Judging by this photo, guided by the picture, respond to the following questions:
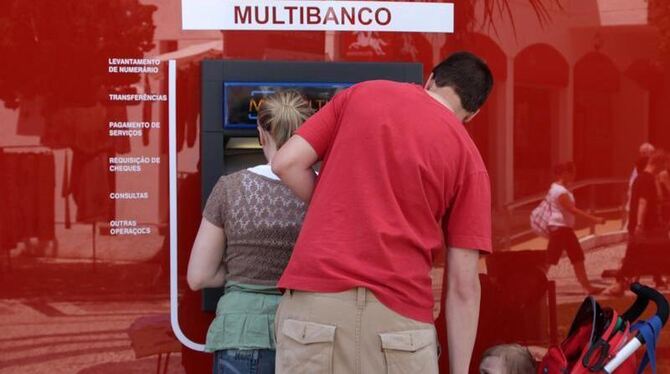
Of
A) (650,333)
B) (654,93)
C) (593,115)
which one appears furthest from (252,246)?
(654,93)

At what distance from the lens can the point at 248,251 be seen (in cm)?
254

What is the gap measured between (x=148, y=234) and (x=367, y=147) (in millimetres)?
1086

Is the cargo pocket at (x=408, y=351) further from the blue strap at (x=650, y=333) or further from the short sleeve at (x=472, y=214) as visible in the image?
the blue strap at (x=650, y=333)

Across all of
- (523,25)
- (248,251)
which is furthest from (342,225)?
(523,25)

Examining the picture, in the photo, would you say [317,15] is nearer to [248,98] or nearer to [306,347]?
[248,98]

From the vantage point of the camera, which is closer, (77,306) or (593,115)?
(77,306)

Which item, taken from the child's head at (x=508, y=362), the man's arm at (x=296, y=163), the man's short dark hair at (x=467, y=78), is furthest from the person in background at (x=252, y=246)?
the child's head at (x=508, y=362)

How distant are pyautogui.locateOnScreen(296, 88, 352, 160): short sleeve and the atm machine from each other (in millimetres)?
603

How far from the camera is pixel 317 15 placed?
3.13 m

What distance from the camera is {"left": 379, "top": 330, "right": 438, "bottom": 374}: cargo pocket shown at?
91.3 inches

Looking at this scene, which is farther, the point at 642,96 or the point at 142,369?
the point at 642,96

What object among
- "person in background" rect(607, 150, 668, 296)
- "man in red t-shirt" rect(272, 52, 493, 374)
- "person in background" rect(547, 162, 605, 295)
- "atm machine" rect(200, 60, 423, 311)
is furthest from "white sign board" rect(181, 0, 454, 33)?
"person in background" rect(607, 150, 668, 296)

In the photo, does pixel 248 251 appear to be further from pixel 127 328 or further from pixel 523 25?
pixel 523 25

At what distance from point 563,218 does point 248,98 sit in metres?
1.26
